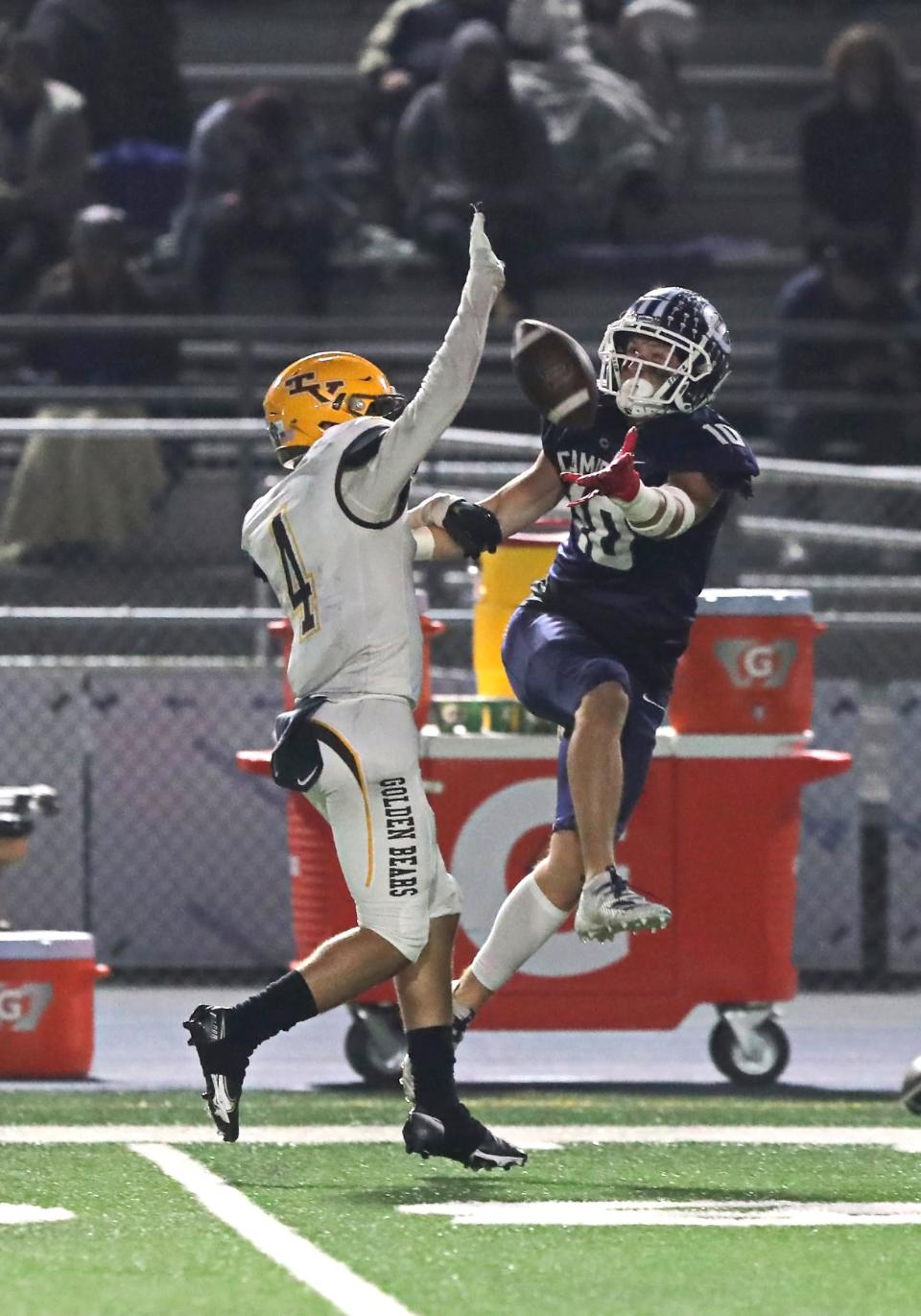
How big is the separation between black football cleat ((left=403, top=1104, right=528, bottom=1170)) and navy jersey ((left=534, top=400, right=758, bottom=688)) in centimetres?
124

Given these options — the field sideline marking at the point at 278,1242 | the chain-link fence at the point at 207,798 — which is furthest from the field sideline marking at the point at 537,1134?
the chain-link fence at the point at 207,798

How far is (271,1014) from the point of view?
231 inches

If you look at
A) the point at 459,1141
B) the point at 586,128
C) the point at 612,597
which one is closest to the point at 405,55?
the point at 586,128

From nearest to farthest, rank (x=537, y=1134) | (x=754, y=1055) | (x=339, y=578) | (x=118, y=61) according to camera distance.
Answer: (x=339, y=578) → (x=537, y=1134) → (x=754, y=1055) → (x=118, y=61)

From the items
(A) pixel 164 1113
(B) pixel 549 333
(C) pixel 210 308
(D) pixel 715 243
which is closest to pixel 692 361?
(B) pixel 549 333

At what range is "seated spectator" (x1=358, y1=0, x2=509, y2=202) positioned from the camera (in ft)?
47.0

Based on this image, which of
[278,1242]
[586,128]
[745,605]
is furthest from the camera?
[586,128]

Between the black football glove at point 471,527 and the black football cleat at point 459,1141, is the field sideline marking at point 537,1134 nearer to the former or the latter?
the black football cleat at point 459,1141

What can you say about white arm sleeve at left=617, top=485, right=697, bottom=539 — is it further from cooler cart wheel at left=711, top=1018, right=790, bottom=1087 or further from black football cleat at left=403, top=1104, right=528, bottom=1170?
cooler cart wheel at left=711, top=1018, right=790, bottom=1087

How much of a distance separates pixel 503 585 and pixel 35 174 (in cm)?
606

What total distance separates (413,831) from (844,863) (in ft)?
15.4

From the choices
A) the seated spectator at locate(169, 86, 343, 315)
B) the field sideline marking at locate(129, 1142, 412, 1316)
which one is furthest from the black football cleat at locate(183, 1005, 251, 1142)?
the seated spectator at locate(169, 86, 343, 315)

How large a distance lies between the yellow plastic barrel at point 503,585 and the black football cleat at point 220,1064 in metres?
2.30

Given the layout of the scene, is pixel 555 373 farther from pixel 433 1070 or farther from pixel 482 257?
pixel 433 1070
